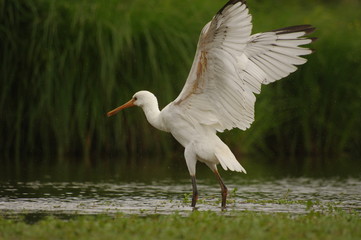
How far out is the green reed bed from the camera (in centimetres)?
1584

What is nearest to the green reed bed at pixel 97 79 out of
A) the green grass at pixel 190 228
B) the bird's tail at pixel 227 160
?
the bird's tail at pixel 227 160

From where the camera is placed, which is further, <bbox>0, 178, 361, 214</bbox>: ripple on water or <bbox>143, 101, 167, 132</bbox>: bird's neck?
<bbox>143, 101, 167, 132</bbox>: bird's neck

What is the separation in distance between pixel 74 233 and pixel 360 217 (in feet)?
10.4

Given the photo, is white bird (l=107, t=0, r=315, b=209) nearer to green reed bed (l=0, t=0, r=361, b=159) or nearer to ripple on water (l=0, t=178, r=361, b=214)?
ripple on water (l=0, t=178, r=361, b=214)

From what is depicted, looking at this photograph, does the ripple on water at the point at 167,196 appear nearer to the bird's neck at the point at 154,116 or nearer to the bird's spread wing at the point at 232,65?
the bird's neck at the point at 154,116

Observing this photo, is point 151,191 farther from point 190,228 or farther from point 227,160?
point 190,228

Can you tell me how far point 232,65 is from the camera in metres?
9.77

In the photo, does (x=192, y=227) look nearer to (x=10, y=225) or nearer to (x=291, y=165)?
(x=10, y=225)

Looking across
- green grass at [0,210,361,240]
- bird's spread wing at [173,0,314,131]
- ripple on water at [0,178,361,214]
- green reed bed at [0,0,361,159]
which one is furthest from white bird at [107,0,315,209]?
green reed bed at [0,0,361,159]

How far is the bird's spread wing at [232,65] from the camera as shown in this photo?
31.2ft

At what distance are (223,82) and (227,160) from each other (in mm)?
993

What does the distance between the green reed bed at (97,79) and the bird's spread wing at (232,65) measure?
5.04 metres

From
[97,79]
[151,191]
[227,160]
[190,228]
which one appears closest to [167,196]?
[151,191]

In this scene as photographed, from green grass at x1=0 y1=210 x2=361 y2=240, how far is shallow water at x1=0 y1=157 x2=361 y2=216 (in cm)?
127
